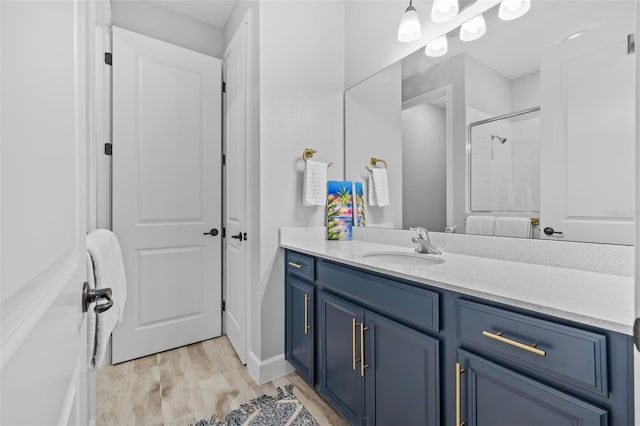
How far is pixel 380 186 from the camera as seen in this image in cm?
214

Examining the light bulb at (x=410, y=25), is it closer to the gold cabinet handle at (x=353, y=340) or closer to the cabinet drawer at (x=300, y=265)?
the cabinet drawer at (x=300, y=265)

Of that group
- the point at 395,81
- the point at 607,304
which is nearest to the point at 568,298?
the point at 607,304

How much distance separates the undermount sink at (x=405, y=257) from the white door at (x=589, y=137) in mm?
473

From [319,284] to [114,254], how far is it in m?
0.96

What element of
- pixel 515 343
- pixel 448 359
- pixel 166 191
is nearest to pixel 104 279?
pixel 448 359

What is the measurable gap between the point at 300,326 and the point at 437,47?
177 centimetres

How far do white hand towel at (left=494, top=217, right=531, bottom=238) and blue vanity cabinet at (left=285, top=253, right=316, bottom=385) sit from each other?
93 centimetres

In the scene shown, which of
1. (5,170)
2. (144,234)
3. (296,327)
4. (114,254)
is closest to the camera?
(5,170)

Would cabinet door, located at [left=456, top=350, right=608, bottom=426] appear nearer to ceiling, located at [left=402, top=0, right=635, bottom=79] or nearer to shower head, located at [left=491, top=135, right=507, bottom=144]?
shower head, located at [left=491, top=135, right=507, bottom=144]

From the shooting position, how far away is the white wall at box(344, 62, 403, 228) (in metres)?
2.01

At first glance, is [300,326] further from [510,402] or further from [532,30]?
[532,30]

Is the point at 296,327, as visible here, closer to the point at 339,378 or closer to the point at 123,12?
the point at 339,378

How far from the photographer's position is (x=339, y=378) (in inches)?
59.1

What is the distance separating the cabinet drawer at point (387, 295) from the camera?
1.05 metres
